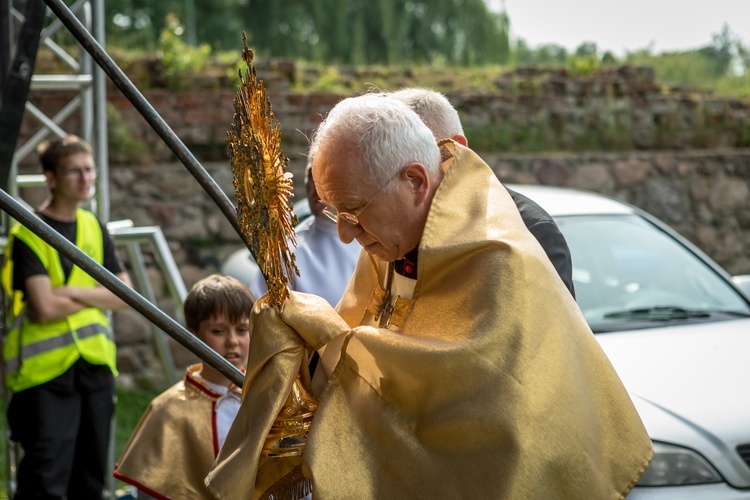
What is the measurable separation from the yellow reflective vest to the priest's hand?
94.6 inches

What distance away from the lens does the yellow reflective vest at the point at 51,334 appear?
418 cm

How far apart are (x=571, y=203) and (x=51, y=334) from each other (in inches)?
103

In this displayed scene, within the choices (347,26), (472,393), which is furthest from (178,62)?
(347,26)

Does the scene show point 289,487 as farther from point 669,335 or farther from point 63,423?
point 669,335

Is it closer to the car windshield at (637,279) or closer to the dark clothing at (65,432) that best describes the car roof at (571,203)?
the car windshield at (637,279)

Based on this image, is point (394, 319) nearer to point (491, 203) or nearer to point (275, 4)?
point (491, 203)

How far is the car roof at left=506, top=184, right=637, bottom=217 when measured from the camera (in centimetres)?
506

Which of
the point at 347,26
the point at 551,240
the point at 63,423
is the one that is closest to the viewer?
the point at 551,240

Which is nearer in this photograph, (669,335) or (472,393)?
(472,393)

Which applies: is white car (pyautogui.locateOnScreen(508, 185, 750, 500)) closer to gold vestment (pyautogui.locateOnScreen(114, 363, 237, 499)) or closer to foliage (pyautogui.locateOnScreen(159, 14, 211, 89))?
gold vestment (pyautogui.locateOnScreen(114, 363, 237, 499))

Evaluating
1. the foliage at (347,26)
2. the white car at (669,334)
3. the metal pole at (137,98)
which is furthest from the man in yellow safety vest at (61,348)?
the foliage at (347,26)

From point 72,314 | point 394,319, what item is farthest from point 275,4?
point 394,319

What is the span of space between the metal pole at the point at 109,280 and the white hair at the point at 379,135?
2.02 feet

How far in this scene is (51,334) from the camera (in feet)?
13.9
